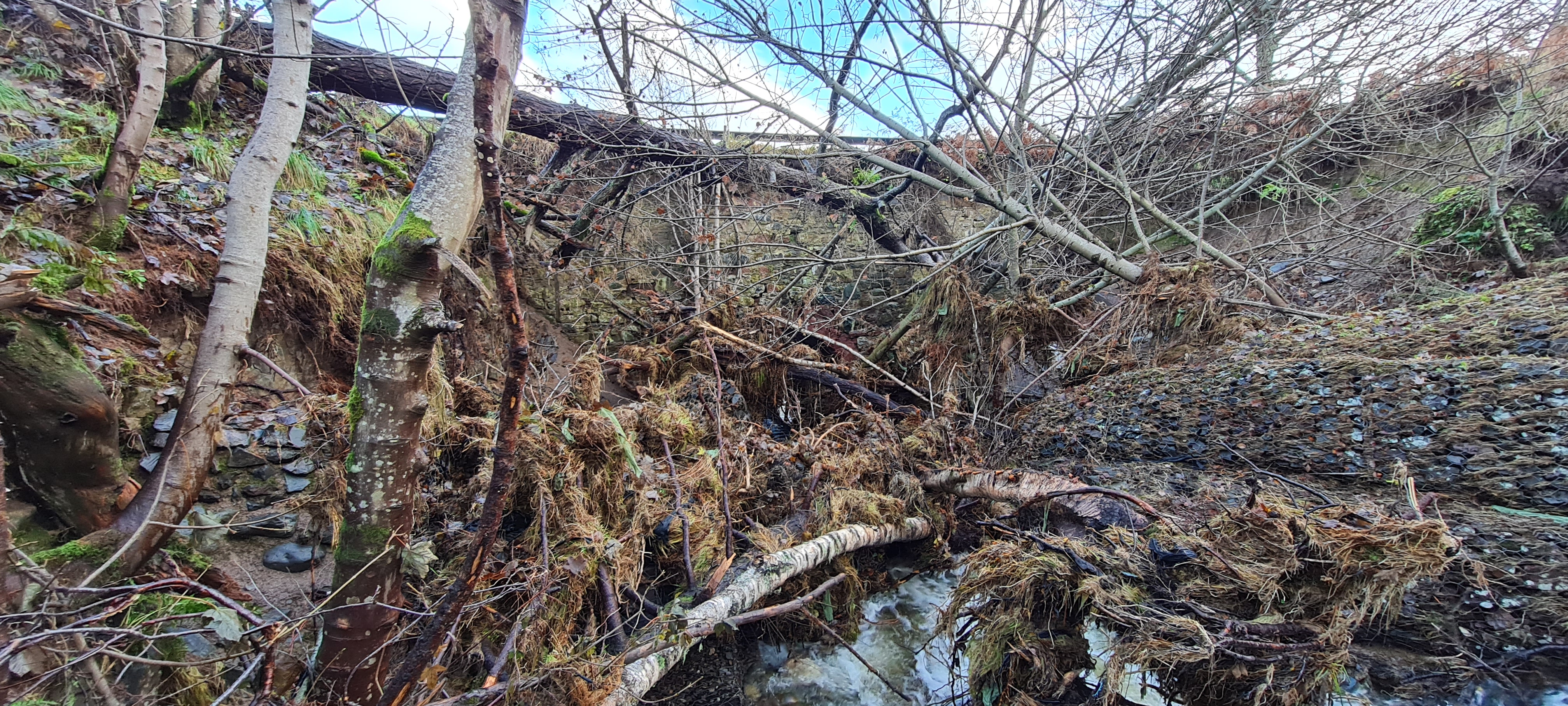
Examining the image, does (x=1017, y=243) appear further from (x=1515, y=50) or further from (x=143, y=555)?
(x=143, y=555)

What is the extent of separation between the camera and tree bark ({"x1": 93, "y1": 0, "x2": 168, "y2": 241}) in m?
2.79

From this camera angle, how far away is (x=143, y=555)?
2209 millimetres

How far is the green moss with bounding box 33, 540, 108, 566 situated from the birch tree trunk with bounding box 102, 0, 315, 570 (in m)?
0.07

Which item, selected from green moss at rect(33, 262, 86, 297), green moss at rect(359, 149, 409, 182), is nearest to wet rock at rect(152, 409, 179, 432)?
green moss at rect(33, 262, 86, 297)

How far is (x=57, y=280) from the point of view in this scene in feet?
8.41

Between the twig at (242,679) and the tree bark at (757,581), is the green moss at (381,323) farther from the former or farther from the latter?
the tree bark at (757,581)

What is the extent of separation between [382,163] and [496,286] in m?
5.62

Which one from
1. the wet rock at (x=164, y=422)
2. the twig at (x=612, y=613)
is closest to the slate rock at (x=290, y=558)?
the wet rock at (x=164, y=422)

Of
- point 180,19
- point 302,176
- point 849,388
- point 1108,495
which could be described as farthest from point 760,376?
point 180,19

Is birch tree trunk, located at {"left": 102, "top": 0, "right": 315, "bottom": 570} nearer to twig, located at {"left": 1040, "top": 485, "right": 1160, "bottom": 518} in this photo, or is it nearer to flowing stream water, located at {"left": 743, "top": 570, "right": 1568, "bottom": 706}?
flowing stream water, located at {"left": 743, "top": 570, "right": 1568, "bottom": 706}

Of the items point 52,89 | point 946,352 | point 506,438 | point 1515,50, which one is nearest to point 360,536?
point 506,438

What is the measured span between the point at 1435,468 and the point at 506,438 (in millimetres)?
4355

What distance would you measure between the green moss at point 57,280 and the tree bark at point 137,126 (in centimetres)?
56

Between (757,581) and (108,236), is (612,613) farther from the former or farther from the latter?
(108,236)
